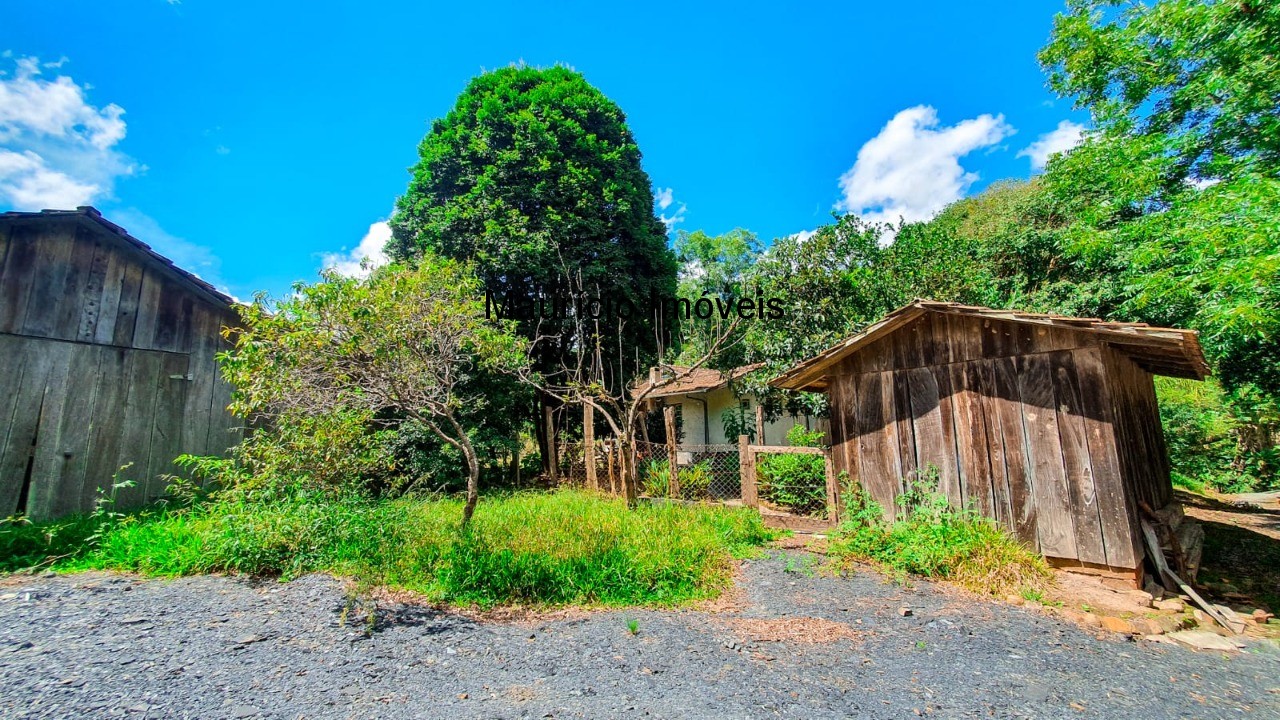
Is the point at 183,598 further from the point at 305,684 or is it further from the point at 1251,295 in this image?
the point at 1251,295

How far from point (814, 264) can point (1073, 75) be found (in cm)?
785

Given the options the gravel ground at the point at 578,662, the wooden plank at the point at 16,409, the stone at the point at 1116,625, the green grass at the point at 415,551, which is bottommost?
the stone at the point at 1116,625

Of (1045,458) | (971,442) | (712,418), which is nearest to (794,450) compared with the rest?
(971,442)

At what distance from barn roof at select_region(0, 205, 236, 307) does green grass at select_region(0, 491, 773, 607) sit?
3161 mm

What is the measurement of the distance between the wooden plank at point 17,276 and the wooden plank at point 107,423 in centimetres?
87

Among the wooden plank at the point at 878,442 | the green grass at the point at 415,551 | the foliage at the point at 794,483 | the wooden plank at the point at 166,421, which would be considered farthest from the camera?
the foliage at the point at 794,483

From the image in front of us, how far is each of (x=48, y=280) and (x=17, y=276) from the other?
0.83ft

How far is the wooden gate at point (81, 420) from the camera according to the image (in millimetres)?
6047

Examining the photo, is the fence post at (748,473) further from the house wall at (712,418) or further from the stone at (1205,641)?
the house wall at (712,418)

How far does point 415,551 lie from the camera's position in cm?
540

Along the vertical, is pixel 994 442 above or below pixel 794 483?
above

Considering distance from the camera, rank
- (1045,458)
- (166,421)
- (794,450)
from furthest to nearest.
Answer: (794,450), (166,421), (1045,458)

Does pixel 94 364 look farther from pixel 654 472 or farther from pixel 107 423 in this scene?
pixel 654 472

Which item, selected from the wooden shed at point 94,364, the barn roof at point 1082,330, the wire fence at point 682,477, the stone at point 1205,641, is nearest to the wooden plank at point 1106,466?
the barn roof at point 1082,330
